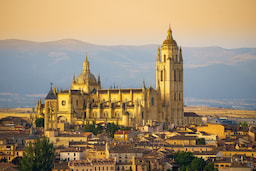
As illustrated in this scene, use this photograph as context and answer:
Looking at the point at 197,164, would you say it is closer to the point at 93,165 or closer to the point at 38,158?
the point at 93,165

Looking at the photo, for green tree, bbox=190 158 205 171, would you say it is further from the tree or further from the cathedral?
the cathedral

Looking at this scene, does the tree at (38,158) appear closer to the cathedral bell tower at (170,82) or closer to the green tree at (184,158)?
the green tree at (184,158)

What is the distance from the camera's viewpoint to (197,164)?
76750mm

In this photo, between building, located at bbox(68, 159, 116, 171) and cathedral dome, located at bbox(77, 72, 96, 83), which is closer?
building, located at bbox(68, 159, 116, 171)

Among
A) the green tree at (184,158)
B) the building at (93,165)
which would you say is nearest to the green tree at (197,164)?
the green tree at (184,158)

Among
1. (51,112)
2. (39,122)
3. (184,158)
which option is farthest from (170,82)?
(184,158)

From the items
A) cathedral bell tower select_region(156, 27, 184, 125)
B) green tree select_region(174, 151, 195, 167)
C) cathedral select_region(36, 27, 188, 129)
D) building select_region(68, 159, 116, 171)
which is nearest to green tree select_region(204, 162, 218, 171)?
green tree select_region(174, 151, 195, 167)

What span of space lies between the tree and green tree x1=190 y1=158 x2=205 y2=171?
15004 millimetres

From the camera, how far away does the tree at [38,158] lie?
77294 mm

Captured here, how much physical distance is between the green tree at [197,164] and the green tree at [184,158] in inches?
60.4

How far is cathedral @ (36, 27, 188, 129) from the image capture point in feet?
435

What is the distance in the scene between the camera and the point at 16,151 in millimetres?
87688

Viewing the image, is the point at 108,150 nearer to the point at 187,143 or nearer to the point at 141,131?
the point at 187,143

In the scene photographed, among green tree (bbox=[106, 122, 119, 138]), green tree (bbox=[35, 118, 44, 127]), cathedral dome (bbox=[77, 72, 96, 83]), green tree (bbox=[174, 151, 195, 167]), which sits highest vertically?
cathedral dome (bbox=[77, 72, 96, 83])
